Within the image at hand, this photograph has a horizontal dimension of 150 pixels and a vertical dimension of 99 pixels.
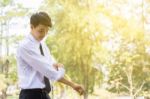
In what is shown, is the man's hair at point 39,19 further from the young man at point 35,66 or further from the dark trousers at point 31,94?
the dark trousers at point 31,94

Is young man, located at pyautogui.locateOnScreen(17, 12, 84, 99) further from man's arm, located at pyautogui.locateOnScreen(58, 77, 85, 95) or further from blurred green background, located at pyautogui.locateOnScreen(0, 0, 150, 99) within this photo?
blurred green background, located at pyautogui.locateOnScreen(0, 0, 150, 99)

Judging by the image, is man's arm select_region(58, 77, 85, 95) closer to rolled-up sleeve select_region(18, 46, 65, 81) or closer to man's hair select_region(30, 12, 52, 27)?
rolled-up sleeve select_region(18, 46, 65, 81)

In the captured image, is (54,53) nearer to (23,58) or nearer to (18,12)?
(18,12)

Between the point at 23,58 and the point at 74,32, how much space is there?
78.9 inches

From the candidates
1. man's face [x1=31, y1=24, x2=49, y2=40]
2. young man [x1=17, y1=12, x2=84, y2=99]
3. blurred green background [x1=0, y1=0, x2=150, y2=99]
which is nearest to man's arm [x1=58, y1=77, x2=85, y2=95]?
young man [x1=17, y1=12, x2=84, y2=99]

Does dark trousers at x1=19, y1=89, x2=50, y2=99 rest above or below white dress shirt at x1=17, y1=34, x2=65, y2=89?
below

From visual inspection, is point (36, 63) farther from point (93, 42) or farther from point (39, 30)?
point (93, 42)

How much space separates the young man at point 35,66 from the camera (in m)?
1.33

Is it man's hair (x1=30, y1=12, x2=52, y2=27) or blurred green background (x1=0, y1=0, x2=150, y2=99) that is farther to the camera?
blurred green background (x1=0, y1=0, x2=150, y2=99)

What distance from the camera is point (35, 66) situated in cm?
133

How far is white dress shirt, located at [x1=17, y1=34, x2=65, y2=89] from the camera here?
4.35ft

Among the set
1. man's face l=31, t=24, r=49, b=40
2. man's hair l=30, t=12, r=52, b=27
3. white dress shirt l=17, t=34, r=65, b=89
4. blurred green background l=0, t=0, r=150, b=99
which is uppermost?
man's hair l=30, t=12, r=52, b=27

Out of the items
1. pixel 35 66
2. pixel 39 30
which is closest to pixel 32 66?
pixel 35 66

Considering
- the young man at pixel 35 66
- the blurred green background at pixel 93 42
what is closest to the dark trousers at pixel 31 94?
the young man at pixel 35 66
